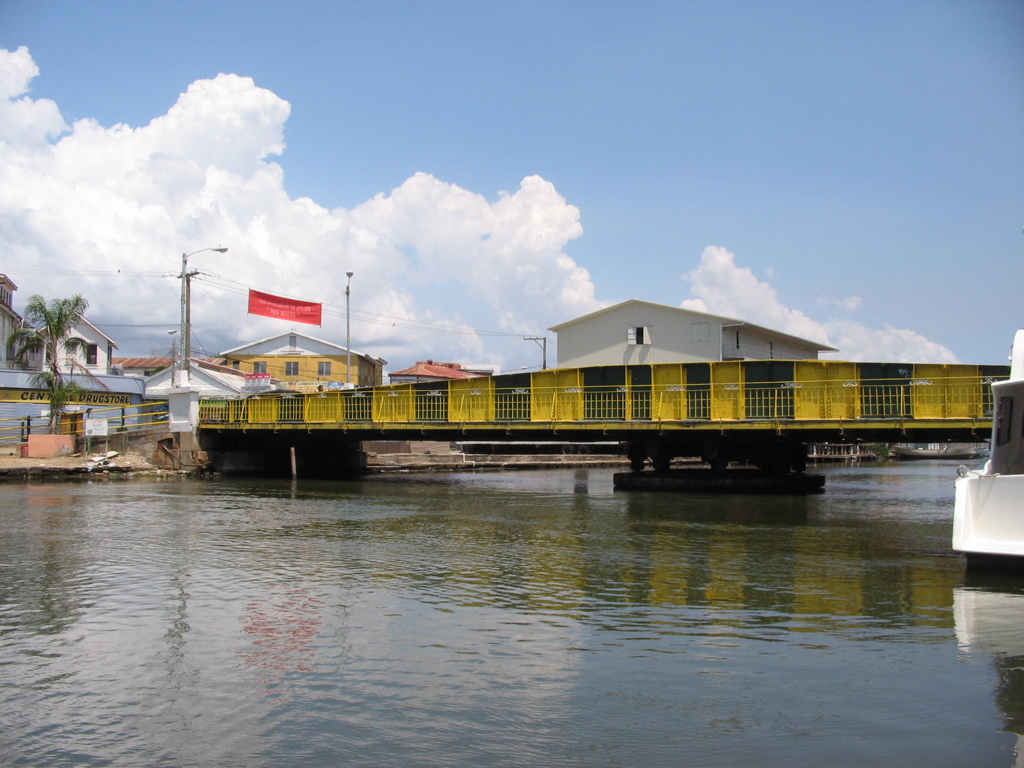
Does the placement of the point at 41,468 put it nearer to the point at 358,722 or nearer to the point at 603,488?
the point at 603,488

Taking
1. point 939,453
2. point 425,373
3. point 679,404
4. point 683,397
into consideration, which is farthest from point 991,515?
point 939,453

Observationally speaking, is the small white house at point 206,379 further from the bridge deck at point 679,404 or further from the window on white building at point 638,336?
the window on white building at point 638,336

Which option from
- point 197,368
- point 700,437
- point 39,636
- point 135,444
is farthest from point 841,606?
point 197,368

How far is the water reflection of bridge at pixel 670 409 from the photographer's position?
88.3 ft

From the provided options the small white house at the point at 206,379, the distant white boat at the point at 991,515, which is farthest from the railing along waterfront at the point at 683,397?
the small white house at the point at 206,379

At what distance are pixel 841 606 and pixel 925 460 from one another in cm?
10302

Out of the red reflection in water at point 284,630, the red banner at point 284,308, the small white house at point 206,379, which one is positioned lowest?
the red reflection in water at point 284,630

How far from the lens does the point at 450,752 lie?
6328 mm

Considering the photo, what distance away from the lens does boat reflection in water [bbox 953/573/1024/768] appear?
284 inches

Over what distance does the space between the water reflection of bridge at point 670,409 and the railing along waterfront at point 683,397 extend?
0.13 ft

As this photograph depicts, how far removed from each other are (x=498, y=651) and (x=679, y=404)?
74.8ft

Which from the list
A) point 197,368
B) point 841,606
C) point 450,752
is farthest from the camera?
point 197,368

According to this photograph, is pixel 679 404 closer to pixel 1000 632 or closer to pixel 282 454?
pixel 1000 632

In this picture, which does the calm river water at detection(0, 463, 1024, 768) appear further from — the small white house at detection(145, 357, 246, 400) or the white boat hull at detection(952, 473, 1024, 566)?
the small white house at detection(145, 357, 246, 400)
